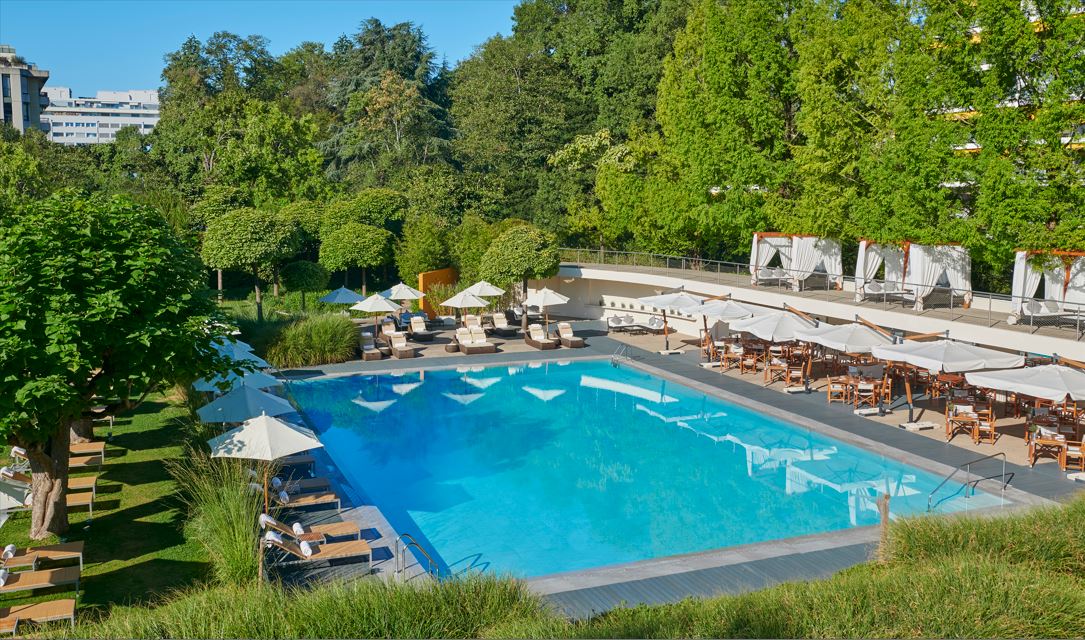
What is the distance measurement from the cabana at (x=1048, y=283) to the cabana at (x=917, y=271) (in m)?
1.41

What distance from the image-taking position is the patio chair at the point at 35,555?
1094cm

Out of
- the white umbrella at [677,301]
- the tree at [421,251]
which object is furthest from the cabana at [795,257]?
the tree at [421,251]

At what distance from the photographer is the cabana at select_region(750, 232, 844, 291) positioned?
89.8ft

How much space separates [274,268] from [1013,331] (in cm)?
2222

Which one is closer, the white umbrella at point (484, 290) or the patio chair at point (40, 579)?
the patio chair at point (40, 579)

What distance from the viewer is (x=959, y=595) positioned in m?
8.77

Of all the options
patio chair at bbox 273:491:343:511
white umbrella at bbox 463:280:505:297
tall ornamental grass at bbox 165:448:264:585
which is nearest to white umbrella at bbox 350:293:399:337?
white umbrella at bbox 463:280:505:297

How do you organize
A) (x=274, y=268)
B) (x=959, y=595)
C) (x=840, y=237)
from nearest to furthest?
(x=959, y=595) < (x=840, y=237) < (x=274, y=268)

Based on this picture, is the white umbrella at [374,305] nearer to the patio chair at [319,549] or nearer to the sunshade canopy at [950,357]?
the sunshade canopy at [950,357]

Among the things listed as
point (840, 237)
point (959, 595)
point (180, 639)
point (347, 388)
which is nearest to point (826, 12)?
point (840, 237)

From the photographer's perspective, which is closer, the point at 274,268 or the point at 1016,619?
the point at 1016,619

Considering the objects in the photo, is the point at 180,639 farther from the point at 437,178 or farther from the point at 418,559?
the point at 437,178

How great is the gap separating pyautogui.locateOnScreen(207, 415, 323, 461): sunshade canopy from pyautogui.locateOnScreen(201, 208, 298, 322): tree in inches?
570

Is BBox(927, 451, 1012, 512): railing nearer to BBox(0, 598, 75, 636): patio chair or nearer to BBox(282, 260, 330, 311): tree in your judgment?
BBox(0, 598, 75, 636): patio chair
